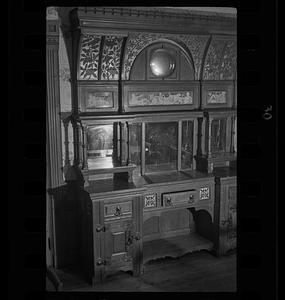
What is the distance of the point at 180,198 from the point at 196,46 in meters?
1.17

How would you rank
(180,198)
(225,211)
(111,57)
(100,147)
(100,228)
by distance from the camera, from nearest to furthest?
1. (100,228)
2. (111,57)
3. (100,147)
4. (180,198)
5. (225,211)

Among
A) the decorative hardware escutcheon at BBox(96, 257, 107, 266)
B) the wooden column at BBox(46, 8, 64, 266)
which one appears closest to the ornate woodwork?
the decorative hardware escutcheon at BBox(96, 257, 107, 266)

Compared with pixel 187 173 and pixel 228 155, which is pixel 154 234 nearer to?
pixel 187 173

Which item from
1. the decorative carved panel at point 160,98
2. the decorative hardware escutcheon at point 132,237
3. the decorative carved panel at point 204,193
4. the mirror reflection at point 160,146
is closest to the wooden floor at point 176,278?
the decorative hardware escutcheon at point 132,237

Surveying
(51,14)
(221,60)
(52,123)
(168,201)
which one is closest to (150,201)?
(168,201)

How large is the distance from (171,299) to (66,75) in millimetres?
1682

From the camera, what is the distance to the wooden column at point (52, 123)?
10.2 feet

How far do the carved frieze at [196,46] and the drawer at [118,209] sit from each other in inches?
46.3

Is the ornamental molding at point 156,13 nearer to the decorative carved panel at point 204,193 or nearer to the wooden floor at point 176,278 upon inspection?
the decorative carved panel at point 204,193

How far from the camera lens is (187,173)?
12.0ft

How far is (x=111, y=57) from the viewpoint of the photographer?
3.30 m

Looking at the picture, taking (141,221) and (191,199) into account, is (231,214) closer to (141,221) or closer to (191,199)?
(191,199)
